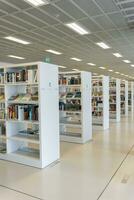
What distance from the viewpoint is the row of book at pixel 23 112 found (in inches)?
168

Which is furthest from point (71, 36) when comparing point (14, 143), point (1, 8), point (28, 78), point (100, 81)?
point (14, 143)

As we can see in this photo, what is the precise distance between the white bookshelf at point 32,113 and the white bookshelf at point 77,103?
1.68 metres

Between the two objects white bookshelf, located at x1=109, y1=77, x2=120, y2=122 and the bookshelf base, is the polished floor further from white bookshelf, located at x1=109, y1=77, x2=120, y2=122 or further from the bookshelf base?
white bookshelf, located at x1=109, y1=77, x2=120, y2=122

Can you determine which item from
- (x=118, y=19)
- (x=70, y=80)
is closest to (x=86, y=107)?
(x=70, y=80)

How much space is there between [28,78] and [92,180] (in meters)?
2.42

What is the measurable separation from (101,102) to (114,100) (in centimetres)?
202

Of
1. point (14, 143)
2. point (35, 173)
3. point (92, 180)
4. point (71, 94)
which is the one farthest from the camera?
point (71, 94)

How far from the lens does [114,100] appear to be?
10117mm

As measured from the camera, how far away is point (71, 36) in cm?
746

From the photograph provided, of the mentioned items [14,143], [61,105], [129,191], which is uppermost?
[61,105]

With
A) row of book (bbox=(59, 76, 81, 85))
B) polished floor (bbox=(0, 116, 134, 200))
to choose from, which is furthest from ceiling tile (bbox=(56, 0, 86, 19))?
polished floor (bbox=(0, 116, 134, 200))

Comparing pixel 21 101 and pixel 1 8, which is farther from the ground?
pixel 1 8

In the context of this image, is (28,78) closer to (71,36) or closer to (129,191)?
(129,191)

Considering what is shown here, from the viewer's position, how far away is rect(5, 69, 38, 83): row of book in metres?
4.18
